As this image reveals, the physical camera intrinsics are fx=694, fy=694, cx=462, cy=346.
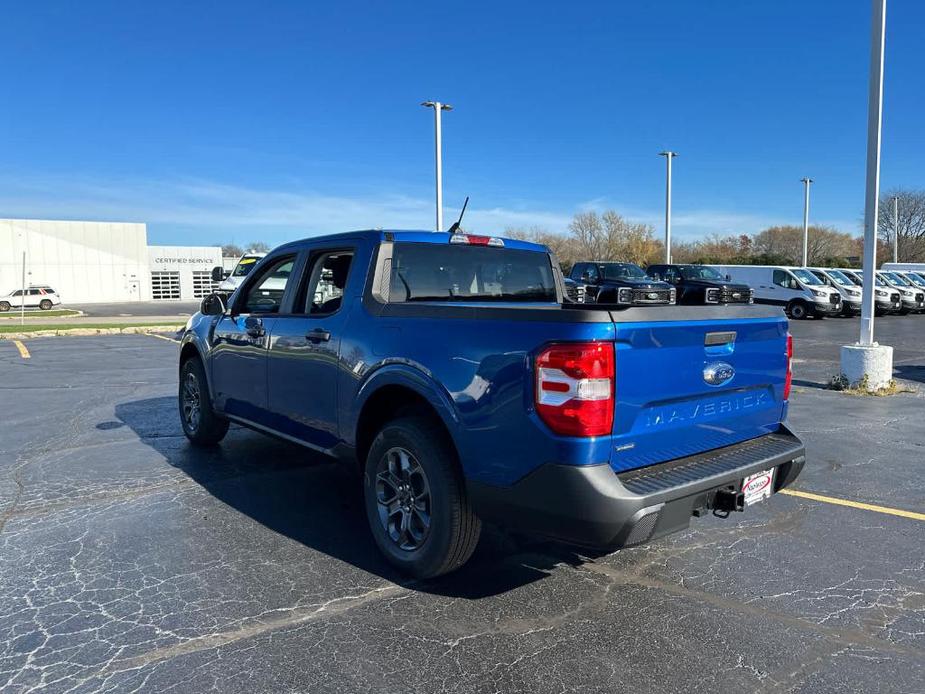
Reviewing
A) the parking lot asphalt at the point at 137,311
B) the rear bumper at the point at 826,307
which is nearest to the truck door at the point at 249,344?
the rear bumper at the point at 826,307

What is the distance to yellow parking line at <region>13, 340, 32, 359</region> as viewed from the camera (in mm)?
14875

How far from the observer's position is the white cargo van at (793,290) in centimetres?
2595

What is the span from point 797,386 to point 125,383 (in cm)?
1030

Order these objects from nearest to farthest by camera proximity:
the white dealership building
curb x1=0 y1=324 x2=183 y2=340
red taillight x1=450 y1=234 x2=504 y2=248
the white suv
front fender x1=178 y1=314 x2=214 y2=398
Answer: red taillight x1=450 y1=234 x2=504 y2=248
front fender x1=178 y1=314 x2=214 y2=398
curb x1=0 y1=324 x2=183 y2=340
the white suv
the white dealership building

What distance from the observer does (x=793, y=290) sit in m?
26.7

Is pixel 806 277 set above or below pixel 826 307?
above

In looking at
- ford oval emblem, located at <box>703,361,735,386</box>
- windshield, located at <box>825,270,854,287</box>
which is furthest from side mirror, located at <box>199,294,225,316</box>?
windshield, located at <box>825,270,854,287</box>

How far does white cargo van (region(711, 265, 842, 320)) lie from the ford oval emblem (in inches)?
993

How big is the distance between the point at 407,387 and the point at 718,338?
1.57 meters

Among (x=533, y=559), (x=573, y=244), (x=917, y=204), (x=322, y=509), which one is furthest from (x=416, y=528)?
(x=917, y=204)

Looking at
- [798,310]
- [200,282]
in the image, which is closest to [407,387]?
[798,310]

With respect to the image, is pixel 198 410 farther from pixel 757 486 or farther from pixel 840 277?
pixel 840 277

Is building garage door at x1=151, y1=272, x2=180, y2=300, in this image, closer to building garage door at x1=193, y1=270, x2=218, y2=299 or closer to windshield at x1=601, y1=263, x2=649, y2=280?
building garage door at x1=193, y1=270, x2=218, y2=299

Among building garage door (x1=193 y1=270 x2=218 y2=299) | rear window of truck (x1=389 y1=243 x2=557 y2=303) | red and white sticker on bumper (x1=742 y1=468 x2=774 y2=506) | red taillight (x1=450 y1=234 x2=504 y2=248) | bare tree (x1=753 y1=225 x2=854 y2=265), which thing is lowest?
red and white sticker on bumper (x1=742 y1=468 x2=774 y2=506)
